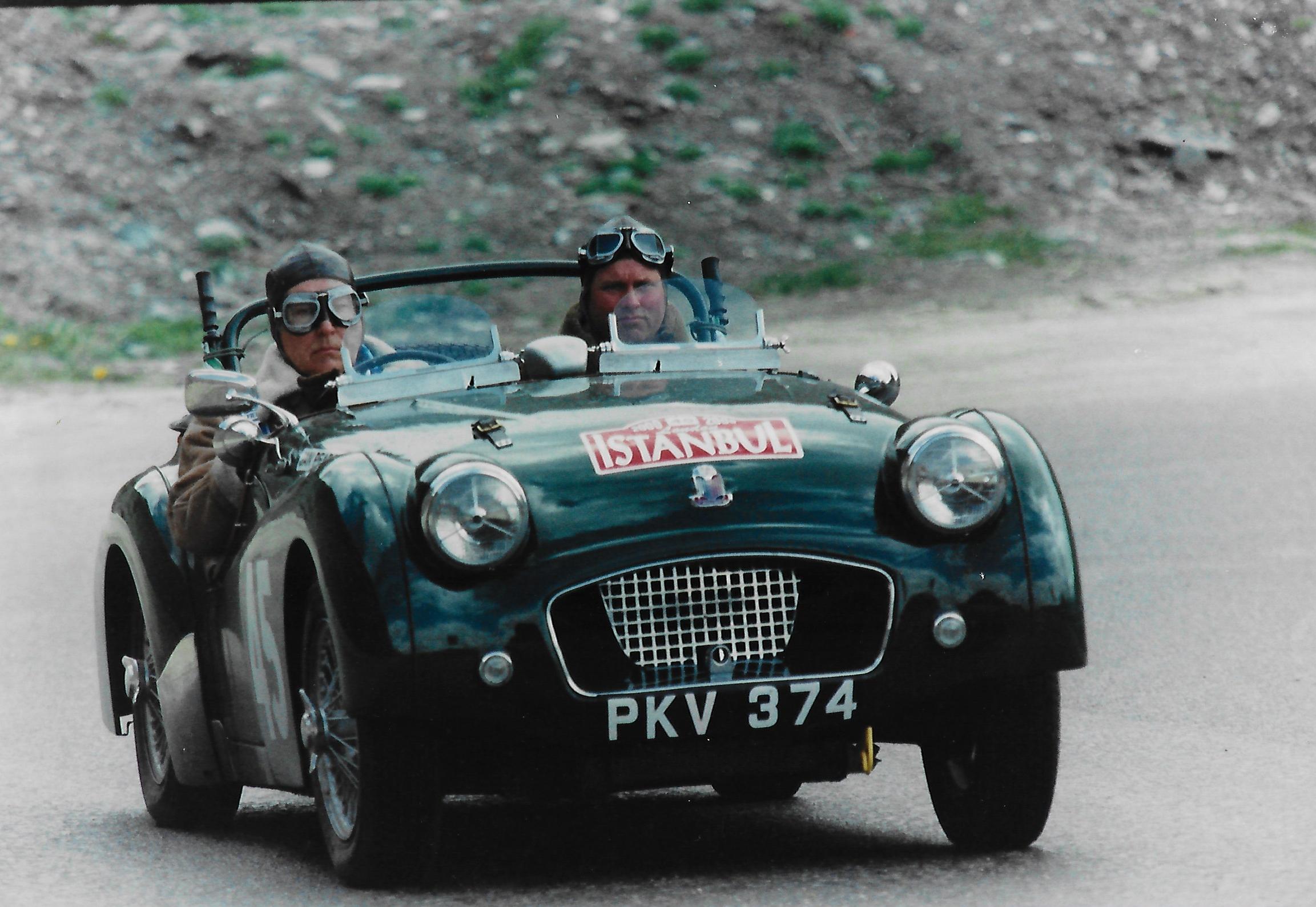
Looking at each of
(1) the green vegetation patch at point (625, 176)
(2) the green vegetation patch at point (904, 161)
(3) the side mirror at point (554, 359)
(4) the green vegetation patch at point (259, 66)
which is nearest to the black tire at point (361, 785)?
(3) the side mirror at point (554, 359)

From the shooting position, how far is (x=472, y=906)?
5.02 metres

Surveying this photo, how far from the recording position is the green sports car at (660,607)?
190 inches

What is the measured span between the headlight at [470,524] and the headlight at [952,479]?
32.1 inches

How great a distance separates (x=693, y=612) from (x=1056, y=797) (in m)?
1.84

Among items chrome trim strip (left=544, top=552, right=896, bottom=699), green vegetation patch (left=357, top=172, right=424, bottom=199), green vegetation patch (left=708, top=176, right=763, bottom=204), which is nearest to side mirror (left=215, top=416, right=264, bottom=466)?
chrome trim strip (left=544, top=552, right=896, bottom=699)

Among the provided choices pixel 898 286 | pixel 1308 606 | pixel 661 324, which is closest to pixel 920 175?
pixel 898 286

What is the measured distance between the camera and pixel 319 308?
6.34 m

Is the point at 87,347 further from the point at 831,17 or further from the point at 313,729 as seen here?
the point at 313,729

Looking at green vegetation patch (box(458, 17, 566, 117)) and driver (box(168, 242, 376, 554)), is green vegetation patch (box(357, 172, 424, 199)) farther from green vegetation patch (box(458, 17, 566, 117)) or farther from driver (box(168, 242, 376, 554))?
driver (box(168, 242, 376, 554))

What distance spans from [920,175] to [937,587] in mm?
23135

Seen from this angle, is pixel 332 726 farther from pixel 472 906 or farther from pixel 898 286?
pixel 898 286

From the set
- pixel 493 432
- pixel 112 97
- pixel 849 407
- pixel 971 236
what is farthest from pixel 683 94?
pixel 493 432

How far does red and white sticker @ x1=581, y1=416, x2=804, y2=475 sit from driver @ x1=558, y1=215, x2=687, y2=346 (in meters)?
1.21

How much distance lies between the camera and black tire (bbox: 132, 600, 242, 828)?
659 centimetres
